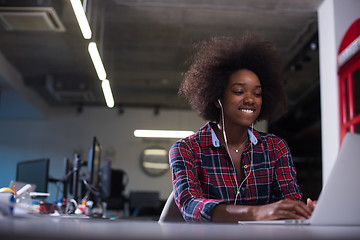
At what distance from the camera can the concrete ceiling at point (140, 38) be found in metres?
4.71

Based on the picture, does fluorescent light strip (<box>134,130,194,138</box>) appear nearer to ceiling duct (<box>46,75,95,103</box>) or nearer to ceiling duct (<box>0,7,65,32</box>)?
ceiling duct (<box>46,75,95,103</box>)

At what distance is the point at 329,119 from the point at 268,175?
2765 mm

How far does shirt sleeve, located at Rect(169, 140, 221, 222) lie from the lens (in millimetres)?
→ 1200

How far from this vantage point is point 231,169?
5.37ft

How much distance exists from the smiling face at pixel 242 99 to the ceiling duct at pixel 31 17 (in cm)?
300

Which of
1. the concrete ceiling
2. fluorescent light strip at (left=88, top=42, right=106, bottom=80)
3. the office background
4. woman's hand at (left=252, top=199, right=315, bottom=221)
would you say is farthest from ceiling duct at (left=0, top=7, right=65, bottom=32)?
the office background

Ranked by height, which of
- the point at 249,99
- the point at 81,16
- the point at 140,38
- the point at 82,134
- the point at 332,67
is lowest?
the point at 249,99

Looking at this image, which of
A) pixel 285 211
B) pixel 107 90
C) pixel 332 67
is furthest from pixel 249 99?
pixel 107 90

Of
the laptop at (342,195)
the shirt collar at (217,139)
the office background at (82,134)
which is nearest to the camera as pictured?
the laptop at (342,195)

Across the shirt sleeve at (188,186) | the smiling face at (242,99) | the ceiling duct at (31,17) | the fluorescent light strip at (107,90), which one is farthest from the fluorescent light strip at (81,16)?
the shirt sleeve at (188,186)

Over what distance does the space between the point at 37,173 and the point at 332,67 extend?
302cm

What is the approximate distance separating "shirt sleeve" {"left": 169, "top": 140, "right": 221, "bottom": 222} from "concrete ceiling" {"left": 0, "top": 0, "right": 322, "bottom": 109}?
274 cm

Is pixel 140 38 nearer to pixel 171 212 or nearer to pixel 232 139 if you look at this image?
pixel 232 139

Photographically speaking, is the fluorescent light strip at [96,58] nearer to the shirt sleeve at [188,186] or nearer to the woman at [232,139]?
the woman at [232,139]
